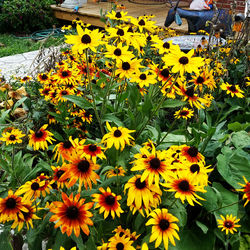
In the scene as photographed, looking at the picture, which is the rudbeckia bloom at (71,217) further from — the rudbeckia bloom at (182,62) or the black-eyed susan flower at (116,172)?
the rudbeckia bloom at (182,62)

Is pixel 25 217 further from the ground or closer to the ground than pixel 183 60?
closer to the ground

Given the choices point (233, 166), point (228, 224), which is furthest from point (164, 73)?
point (228, 224)

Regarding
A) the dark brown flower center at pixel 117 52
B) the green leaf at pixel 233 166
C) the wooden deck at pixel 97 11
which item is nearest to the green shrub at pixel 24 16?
the wooden deck at pixel 97 11

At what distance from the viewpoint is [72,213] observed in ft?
2.66

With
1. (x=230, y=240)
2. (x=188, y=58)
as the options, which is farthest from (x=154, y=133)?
(x=230, y=240)

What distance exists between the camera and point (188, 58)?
1.05m

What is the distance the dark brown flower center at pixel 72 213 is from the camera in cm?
81

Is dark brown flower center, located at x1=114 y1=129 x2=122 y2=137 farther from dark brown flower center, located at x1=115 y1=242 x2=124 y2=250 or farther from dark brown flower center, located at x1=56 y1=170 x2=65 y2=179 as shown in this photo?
dark brown flower center, located at x1=115 y1=242 x2=124 y2=250

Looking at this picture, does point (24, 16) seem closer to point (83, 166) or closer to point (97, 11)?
point (97, 11)

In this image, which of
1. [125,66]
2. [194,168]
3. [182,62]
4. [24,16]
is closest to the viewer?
[194,168]

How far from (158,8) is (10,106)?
235 inches

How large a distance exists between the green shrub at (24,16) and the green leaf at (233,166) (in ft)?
21.2

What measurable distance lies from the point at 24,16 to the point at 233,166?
6613 millimetres

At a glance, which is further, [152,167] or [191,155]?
[191,155]
